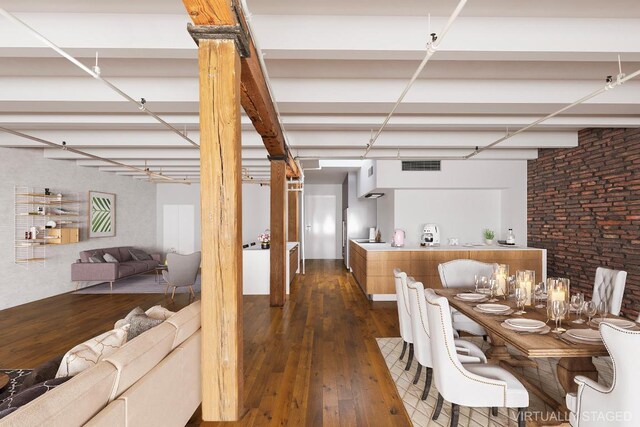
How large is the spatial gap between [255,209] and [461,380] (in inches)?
403

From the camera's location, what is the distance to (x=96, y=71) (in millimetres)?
2740

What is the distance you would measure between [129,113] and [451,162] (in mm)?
5758

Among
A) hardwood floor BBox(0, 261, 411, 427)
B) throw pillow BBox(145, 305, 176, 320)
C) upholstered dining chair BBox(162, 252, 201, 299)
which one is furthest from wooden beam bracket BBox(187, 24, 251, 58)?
upholstered dining chair BBox(162, 252, 201, 299)

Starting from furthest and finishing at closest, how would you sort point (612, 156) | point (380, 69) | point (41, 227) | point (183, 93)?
point (41, 227) → point (612, 156) → point (183, 93) → point (380, 69)

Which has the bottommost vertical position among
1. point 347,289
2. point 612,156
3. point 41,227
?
point 347,289

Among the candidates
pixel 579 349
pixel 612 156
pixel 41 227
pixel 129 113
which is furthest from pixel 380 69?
pixel 41 227

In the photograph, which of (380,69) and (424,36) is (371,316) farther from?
(424,36)

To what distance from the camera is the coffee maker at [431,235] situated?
6.79 metres

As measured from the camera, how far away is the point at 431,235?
6.82m

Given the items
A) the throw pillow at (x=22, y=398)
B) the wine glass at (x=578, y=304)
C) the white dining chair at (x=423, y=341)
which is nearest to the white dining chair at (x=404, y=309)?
the white dining chair at (x=423, y=341)

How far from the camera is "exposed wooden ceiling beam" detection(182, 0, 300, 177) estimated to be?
1867 mm

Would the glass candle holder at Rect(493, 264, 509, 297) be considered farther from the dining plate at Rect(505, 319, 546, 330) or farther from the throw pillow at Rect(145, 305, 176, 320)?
the throw pillow at Rect(145, 305, 176, 320)

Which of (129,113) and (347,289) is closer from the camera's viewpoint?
(129,113)

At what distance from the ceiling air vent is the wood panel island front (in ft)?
6.30
